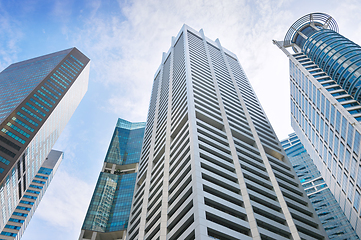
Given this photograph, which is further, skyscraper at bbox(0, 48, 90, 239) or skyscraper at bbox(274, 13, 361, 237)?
skyscraper at bbox(0, 48, 90, 239)

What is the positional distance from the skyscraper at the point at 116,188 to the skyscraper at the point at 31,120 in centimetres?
2818

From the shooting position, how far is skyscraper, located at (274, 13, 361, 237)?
2645 inches

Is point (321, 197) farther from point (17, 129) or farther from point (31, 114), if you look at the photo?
point (31, 114)

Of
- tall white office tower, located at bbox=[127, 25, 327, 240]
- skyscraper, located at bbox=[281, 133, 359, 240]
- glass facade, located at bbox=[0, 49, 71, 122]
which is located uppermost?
glass facade, located at bbox=[0, 49, 71, 122]

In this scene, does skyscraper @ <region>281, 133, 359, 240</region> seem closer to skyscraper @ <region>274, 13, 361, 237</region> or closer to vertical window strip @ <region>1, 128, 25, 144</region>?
skyscraper @ <region>274, 13, 361, 237</region>

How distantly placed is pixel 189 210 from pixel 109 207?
2672 inches

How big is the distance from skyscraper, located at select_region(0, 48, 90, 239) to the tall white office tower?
5419 centimetres

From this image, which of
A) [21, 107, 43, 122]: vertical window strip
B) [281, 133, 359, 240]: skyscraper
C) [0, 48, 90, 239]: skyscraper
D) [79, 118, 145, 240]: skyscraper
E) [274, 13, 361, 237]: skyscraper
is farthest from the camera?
[21, 107, 43, 122]: vertical window strip

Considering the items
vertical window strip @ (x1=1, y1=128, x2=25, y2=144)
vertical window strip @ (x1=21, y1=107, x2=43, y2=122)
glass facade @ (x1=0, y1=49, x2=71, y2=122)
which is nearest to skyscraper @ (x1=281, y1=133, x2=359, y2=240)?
vertical window strip @ (x1=1, y1=128, x2=25, y2=144)

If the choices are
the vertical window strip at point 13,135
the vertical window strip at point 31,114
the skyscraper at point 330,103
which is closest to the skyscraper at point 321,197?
the skyscraper at point 330,103

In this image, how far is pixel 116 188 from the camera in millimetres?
104188

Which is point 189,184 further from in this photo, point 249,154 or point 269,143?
point 269,143

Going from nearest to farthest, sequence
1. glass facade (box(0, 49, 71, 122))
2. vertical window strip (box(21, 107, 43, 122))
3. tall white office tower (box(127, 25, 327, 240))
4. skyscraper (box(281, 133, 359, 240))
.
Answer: tall white office tower (box(127, 25, 327, 240)) < skyscraper (box(281, 133, 359, 240)) < vertical window strip (box(21, 107, 43, 122)) < glass facade (box(0, 49, 71, 122))

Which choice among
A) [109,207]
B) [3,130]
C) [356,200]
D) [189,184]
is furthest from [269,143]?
[3,130]
